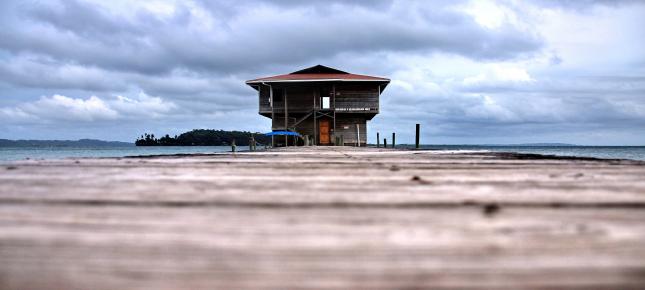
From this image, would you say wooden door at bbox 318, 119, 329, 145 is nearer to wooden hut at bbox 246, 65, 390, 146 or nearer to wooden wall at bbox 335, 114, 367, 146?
wooden hut at bbox 246, 65, 390, 146

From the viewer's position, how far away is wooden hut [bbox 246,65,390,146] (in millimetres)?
26984

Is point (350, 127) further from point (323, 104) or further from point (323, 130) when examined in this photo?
point (323, 104)

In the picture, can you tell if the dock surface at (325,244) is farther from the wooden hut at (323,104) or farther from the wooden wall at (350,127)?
the wooden wall at (350,127)

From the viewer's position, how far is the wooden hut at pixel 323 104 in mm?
26984

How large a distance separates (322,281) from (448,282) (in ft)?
0.71

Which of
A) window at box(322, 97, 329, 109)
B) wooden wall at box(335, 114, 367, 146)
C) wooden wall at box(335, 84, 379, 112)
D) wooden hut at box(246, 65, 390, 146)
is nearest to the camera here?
wooden hut at box(246, 65, 390, 146)

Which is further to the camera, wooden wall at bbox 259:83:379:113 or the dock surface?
wooden wall at bbox 259:83:379:113

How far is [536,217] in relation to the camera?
1.03m

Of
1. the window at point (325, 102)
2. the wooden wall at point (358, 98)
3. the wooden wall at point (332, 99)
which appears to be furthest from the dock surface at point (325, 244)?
the window at point (325, 102)

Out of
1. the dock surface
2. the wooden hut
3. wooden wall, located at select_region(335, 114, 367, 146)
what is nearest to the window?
the wooden hut

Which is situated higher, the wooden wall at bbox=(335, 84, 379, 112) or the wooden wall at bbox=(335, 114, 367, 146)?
the wooden wall at bbox=(335, 84, 379, 112)

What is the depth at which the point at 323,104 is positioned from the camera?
96.9 ft

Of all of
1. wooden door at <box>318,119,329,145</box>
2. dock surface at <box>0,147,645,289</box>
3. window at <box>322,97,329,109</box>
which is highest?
window at <box>322,97,329,109</box>

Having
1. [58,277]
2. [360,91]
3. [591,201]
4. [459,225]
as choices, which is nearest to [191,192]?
[58,277]
